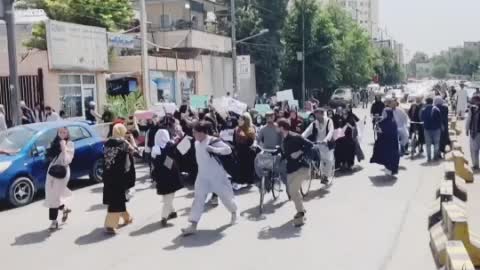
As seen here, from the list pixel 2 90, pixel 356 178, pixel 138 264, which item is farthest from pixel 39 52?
pixel 138 264

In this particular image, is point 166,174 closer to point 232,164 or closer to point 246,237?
point 246,237

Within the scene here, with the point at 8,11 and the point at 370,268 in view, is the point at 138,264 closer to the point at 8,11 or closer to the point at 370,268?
the point at 370,268

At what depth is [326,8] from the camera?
59094mm

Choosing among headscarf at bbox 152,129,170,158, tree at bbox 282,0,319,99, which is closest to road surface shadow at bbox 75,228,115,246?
headscarf at bbox 152,129,170,158

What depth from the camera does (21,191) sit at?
12.3m

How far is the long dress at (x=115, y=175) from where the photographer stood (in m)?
9.45

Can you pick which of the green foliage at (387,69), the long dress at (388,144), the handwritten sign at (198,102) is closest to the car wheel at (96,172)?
the long dress at (388,144)

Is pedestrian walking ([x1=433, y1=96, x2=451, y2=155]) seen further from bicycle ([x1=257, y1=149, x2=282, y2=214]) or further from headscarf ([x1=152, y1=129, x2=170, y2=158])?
headscarf ([x1=152, y1=129, x2=170, y2=158])

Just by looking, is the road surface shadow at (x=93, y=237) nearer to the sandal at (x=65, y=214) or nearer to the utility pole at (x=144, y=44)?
the sandal at (x=65, y=214)

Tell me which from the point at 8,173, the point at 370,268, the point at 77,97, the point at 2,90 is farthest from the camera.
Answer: the point at 77,97

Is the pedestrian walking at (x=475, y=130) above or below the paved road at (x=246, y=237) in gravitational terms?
above

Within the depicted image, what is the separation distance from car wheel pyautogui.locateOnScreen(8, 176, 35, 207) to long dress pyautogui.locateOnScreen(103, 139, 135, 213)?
3.41 m

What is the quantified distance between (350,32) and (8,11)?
4739 cm

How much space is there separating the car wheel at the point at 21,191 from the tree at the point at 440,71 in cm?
16328
